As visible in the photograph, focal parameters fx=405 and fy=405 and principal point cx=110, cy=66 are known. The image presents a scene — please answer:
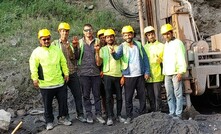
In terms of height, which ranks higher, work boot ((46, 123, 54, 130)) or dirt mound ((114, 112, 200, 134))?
dirt mound ((114, 112, 200, 134))

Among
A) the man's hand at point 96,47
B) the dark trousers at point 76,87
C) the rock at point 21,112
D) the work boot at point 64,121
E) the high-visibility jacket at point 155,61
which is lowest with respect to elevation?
the rock at point 21,112

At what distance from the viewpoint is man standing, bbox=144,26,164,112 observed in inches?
295

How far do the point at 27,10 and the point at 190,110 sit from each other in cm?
878

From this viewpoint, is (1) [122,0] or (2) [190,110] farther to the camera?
(1) [122,0]

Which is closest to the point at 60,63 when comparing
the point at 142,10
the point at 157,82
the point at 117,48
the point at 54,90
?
the point at 54,90

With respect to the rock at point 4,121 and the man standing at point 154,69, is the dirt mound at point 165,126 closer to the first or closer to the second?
the man standing at point 154,69

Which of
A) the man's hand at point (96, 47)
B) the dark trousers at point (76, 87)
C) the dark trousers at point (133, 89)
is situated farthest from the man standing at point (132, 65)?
the dark trousers at point (76, 87)

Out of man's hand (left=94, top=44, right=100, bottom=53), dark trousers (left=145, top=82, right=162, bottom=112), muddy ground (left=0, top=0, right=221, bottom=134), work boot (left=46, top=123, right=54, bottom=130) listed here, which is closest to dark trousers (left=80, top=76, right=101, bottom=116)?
muddy ground (left=0, top=0, right=221, bottom=134)

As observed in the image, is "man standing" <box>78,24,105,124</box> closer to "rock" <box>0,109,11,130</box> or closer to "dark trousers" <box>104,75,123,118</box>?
"dark trousers" <box>104,75,123,118</box>

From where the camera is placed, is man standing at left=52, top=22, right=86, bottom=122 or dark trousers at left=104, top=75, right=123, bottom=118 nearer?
man standing at left=52, top=22, right=86, bottom=122

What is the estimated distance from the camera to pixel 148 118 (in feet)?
21.0

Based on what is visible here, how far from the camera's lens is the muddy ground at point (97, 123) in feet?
20.2

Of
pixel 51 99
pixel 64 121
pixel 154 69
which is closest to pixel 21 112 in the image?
pixel 64 121

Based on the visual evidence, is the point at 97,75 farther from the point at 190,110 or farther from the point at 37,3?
the point at 37,3
